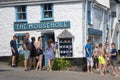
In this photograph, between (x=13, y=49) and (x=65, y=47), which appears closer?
(x=13, y=49)

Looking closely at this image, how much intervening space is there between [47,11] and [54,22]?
1.10m

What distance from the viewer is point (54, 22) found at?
2941cm

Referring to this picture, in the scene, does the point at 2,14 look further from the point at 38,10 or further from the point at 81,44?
the point at 81,44

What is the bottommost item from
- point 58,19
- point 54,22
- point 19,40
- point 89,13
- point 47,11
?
point 19,40

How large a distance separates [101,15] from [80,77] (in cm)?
1559

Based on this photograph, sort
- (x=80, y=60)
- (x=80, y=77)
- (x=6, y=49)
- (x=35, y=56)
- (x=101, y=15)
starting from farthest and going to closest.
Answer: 1. (x=101, y=15)
2. (x=6, y=49)
3. (x=80, y=60)
4. (x=35, y=56)
5. (x=80, y=77)

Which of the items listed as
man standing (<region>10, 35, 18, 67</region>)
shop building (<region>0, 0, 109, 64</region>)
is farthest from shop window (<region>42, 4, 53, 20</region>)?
man standing (<region>10, 35, 18, 67</region>)

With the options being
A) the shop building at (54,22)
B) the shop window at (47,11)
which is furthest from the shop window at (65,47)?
the shop window at (47,11)

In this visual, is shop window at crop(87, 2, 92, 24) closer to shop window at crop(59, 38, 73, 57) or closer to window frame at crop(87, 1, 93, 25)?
window frame at crop(87, 1, 93, 25)

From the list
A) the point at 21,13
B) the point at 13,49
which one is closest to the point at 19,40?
the point at 21,13

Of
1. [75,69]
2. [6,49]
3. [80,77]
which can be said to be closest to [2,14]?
[6,49]

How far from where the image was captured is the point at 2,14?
30.7 metres

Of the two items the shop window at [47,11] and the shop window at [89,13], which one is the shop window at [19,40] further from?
the shop window at [89,13]

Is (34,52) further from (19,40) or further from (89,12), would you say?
(89,12)
